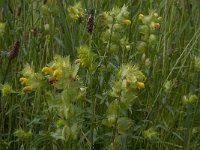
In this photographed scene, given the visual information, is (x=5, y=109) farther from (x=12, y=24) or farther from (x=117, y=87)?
(x=117, y=87)

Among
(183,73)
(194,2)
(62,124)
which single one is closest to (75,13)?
(183,73)

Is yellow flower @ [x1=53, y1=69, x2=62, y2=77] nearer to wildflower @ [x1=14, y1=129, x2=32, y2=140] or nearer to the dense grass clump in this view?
the dense grass clump

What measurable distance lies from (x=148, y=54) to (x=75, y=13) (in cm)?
33

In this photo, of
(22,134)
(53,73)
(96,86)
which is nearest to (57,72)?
(53,73)

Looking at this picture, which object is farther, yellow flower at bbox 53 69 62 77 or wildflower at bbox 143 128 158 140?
wildflower at bbox 143 128 158 140

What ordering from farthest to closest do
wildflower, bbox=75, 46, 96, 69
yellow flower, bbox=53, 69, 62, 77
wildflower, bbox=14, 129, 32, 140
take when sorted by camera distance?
1. wildflower, bbox=14, 129, 32, 140
2. wildflower, bbox=75, 46, 96, 69
3. yellow flower, bbox=53, 69, 62, 77

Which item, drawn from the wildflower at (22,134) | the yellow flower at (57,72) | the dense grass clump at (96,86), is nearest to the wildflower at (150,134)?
the dense grass clump at (96,86)

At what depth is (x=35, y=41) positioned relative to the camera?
1936mm

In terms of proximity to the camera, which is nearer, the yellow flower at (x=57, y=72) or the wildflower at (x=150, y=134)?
the yellow flower at (x=57, y=72)

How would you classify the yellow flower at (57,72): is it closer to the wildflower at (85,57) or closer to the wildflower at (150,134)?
the wildflower at (85,57)

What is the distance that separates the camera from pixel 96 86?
1636 mm

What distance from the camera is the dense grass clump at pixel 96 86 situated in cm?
120

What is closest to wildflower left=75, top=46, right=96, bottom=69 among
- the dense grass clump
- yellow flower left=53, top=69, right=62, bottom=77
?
the dense grass clump

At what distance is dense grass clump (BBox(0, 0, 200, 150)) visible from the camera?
1204 millimetres
